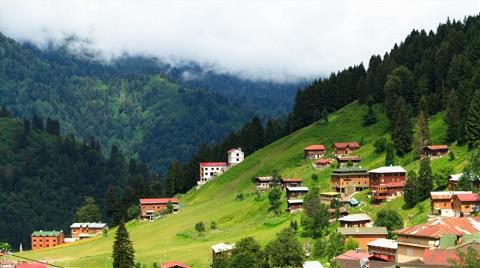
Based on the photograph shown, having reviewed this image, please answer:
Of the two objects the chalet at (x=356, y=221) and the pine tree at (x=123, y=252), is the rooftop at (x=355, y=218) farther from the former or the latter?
the pine tree at (x=123, y=252)

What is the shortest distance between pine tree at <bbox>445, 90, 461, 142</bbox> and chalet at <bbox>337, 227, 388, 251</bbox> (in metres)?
49.1

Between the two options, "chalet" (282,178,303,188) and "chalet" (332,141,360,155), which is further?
"chalet" (332,141,360,155)

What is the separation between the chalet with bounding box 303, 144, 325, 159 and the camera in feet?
622

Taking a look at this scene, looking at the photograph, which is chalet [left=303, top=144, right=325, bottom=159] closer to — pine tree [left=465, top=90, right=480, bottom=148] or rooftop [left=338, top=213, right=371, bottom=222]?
pine tree [left=465, top=90, right=480, bottom=148]

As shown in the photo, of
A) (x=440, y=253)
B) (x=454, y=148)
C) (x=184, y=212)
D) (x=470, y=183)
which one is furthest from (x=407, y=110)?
(x=440, y=253)

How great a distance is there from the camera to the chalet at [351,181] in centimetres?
15038

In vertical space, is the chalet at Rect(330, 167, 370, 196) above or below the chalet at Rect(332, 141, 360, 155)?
below

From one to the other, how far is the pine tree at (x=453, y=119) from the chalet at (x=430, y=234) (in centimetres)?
5894

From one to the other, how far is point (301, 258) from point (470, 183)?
27590mm

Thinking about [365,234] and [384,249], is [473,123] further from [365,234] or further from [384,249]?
[384,249]

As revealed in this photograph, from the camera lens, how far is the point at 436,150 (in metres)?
150

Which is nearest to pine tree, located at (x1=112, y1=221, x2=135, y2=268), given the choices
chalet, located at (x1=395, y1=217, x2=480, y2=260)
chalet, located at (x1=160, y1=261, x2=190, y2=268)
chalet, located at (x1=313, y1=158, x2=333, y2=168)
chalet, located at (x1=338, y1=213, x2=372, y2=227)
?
chalet, located at (x1=160, y1=261, x2=190, y2=268)

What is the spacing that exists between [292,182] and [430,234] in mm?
75030

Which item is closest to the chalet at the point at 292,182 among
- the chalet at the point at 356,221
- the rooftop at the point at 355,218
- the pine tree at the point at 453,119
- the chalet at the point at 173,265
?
the pine tree at the point at 453,119
